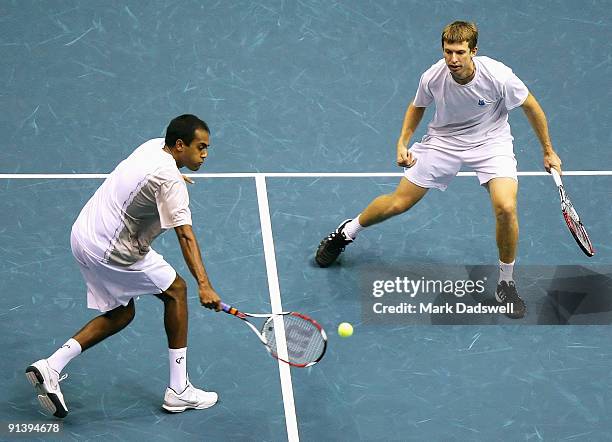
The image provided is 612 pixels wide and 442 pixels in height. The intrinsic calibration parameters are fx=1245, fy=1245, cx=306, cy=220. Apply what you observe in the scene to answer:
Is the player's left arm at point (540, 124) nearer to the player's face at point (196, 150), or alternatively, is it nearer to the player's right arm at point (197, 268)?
the player's face at point (196, 150)

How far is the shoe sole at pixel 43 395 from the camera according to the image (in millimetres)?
7449

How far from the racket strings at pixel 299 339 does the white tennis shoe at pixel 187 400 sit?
518mm

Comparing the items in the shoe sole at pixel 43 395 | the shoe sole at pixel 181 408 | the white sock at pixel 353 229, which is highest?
the white sock at pixel 353 229

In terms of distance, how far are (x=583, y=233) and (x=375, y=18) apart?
4.10 metres

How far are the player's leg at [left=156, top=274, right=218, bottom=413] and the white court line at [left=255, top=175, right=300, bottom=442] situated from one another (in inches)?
22.4

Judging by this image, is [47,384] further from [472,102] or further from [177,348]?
[472,102]

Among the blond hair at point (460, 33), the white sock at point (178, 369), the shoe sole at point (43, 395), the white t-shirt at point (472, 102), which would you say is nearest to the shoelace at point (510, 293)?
the white t-shirt at point (472, 102)

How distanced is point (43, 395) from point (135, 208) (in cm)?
129

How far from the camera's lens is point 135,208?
284 inches

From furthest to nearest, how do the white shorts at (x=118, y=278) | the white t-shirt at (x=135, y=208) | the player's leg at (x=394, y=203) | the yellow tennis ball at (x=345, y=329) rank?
the player's leg at (x=394, y=203) < the yellow tennis ball at (x=345, y=329) < the white shorts at (x=118, y=278) < the white t-shirt at (x=135, y=208)

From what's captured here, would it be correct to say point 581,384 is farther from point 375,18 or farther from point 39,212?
point 375,18

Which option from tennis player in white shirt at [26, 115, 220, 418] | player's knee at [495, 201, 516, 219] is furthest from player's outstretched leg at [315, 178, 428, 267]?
tennis player in white shirt at [26, 115, 220, 418]

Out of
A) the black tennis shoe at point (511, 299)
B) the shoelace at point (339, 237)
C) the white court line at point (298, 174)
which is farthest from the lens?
the white court line at point (298, 174)

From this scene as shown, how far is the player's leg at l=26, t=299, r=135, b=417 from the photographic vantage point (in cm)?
746
